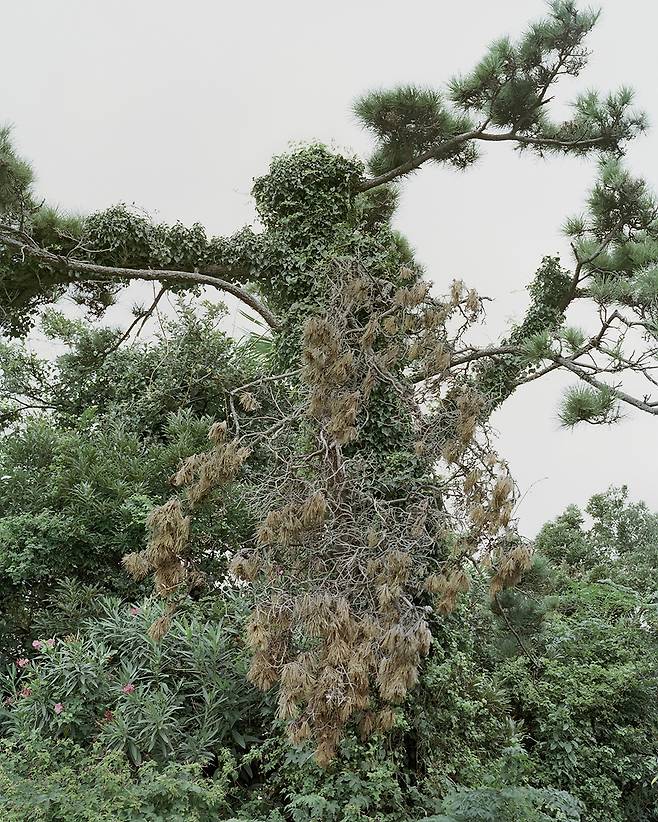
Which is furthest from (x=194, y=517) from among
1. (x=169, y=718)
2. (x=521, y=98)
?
(x=521, y=98)

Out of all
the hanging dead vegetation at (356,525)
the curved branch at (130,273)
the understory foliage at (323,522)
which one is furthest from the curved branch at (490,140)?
the hanging dead vegetation at (356,525)

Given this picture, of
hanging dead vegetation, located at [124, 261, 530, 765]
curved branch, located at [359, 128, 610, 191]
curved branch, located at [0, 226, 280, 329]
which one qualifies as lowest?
hanging dead vegetation, located at [124, 261, 530, 765]

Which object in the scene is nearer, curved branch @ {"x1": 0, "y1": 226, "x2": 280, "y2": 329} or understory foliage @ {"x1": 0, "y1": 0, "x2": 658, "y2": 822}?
understory foliage @ {"x1": 0, "y1": 0, "x2": 658, "y2": 822}

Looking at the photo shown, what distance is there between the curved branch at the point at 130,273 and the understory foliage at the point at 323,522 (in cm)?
4

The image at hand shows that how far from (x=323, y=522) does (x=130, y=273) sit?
3.89 metres

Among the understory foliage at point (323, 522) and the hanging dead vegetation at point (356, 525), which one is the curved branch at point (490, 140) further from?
the hanging dead vegetation at point (356, 525)

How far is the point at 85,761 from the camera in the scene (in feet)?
13.9

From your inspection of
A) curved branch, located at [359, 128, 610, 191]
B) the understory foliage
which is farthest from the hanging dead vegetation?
curved branch, located at [359, 128, 610, 191]

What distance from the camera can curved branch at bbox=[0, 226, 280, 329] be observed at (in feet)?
22.8

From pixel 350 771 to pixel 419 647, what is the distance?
3.71ft

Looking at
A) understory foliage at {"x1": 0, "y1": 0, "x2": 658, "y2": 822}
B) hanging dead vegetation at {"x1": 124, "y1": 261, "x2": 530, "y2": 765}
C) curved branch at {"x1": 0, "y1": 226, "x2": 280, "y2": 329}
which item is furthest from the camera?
curved branch at {"x1": 0, "y1": 226, "x2": 280, "y2": 329}

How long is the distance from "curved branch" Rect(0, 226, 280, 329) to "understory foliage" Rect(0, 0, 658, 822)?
0.04m

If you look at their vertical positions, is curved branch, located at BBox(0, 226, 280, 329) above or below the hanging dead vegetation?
above

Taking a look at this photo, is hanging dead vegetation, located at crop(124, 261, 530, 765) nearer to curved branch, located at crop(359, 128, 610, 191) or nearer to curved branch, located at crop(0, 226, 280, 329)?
curved branch, located at crop(0, 226, 280, 329)
